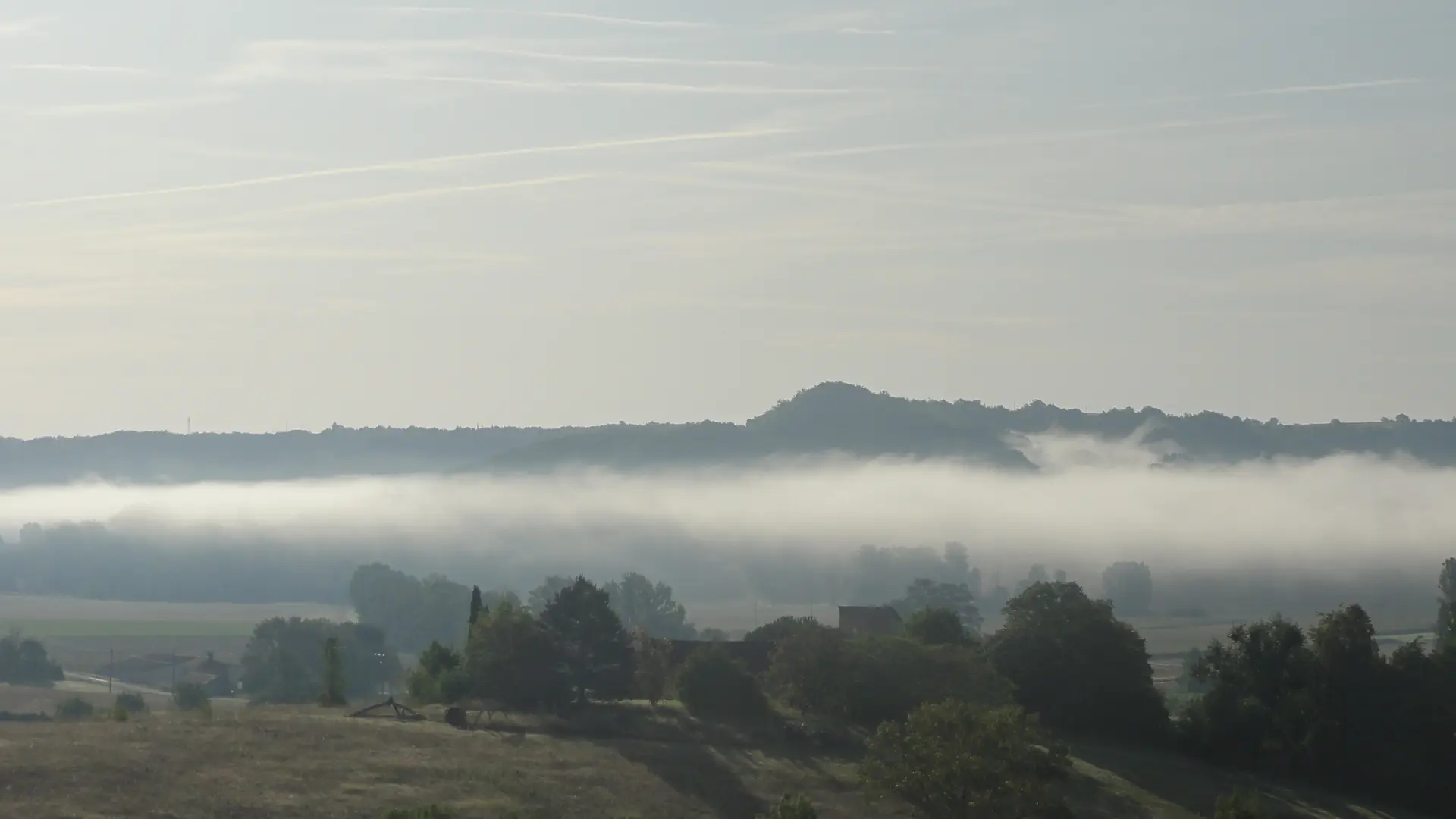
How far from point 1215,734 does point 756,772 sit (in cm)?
3316

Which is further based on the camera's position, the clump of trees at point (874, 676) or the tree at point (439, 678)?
the tree at point (439, 678)

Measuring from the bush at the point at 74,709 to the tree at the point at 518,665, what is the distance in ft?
116

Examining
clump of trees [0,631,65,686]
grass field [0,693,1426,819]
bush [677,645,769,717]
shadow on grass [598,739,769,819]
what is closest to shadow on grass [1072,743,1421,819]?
grass field [0,693,1426,819]

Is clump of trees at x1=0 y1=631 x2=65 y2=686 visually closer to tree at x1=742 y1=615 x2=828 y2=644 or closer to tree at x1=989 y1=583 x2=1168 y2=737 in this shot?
tree at x1=742 y1=615 x2=828 y2=644

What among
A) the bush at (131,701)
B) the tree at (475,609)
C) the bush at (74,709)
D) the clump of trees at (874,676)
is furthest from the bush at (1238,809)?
the bush at (131,701)

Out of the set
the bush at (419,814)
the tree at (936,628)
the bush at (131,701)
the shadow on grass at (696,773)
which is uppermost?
the tree at (936,628)

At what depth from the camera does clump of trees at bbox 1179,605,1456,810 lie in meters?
102

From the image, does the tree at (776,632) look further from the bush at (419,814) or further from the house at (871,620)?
the bush at (419,814)

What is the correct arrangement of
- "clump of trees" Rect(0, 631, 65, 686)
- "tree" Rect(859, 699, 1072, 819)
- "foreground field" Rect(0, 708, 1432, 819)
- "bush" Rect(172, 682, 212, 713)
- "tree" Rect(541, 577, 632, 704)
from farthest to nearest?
1. "clump of trees" Rect(0, 631, 65, 686)
2. "bush" Rect(172, 682, 212, 713)
3. "tree" Rect(541, 577, 632, 704)
4. "foreground field" Rect(0, 708, 1432, 819)
5. "tree" Rect(859, 699, 1072, 819)

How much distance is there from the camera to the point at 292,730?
8706cm

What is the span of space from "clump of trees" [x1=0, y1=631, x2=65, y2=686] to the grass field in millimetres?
98622

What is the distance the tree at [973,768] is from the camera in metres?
72.2

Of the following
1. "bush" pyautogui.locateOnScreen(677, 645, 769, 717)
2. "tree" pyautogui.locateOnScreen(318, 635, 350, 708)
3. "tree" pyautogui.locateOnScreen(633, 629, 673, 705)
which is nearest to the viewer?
"bush" pyautogui.locateOnScreen(677, 645, 769, 717)

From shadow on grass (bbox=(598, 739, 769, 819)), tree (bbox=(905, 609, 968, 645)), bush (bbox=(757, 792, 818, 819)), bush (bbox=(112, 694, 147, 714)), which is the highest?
tree (bbox=(905, 609, 968, 645))
